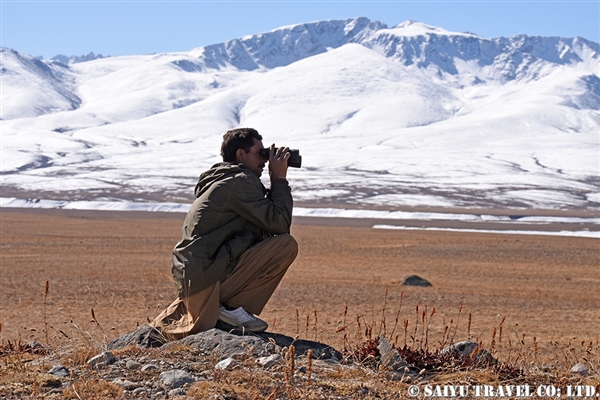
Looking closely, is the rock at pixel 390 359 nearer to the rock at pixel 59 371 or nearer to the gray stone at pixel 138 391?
the gray stone at pixel 138 391

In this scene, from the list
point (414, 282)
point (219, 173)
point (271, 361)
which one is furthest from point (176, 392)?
point (414, 282)

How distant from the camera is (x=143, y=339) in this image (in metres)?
6.38

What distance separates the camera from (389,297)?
18.8 m

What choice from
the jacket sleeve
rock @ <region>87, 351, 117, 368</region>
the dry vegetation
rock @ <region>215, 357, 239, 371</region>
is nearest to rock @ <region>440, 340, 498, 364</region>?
the dry vegetation

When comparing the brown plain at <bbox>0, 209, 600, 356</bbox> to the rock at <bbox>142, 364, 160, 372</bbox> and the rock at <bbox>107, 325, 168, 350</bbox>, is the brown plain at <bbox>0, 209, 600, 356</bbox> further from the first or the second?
the rock at <bbox>142, 364, 160, 372</bbox>

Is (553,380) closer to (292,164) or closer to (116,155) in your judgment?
(292,164)

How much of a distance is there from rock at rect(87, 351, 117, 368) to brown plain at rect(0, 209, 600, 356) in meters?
0.20

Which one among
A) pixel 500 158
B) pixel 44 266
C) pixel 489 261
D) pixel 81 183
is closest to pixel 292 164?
pixel 44 266

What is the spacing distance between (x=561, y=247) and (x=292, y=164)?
31738 millimetres

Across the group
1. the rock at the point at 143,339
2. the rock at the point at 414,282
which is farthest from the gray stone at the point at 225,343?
the rock at the point at 414,282

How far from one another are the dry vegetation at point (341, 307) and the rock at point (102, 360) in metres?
0.11

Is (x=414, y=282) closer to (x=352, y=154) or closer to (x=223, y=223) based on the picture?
(x=223, y=223)

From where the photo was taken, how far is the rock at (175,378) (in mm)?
4926

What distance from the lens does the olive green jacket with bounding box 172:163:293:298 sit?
622cm
